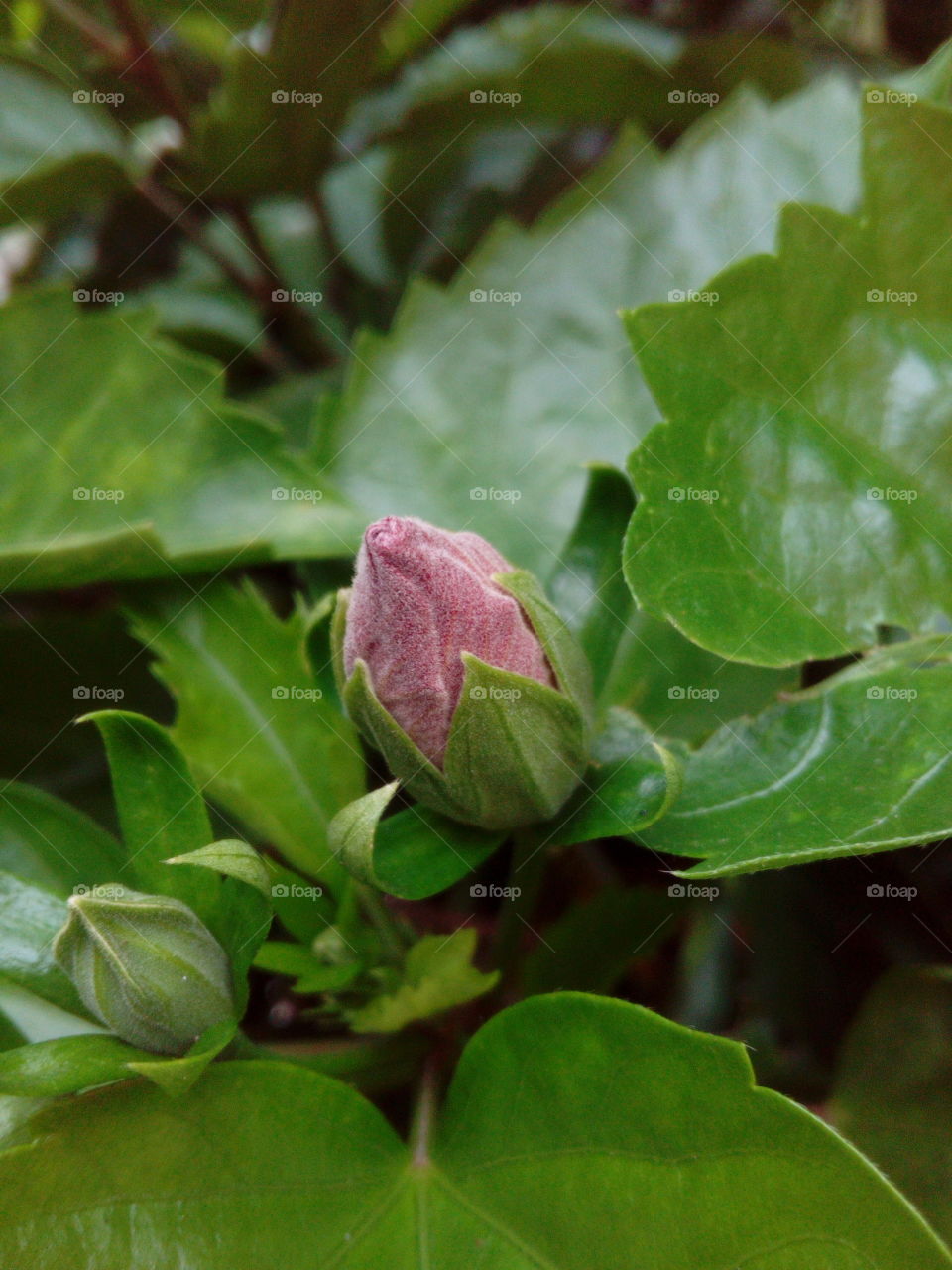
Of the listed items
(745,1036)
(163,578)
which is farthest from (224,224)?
(745,1036)

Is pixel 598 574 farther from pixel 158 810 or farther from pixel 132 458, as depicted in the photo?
pixel 132 458

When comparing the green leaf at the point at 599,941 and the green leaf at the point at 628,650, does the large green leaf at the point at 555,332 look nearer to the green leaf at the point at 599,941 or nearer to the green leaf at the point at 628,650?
the green leaf at the point at 628,650

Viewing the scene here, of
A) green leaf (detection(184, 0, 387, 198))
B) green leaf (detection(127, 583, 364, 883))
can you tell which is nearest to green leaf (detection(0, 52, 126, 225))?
green leaf (detection(184, 0, 387, 198))

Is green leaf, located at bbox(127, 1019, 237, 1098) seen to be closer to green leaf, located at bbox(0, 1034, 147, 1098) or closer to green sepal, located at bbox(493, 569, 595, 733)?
green leaf, located at bbox(0, 1034, 147, 1098)

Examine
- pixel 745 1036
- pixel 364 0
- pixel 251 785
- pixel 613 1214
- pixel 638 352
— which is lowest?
pixel 745 1036

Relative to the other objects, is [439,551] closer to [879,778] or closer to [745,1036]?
[879,778]

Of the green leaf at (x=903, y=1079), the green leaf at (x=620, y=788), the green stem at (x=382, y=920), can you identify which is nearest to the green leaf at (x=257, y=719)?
the green stem at (x=382, y=920)

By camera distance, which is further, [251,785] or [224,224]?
[224,224]
